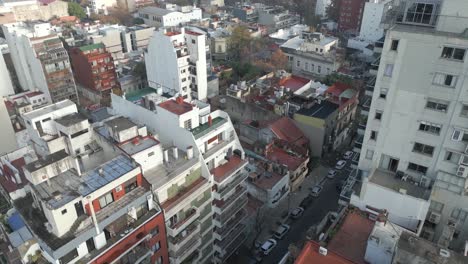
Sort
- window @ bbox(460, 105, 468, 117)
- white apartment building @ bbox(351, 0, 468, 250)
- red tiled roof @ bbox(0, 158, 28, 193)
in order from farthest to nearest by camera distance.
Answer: red tiled roof @ bbox(0, 158, 28, 193) → window @ bbox(460, 105, 468, 117) → white apartment building @ bbox(351, 0, 468, 250)

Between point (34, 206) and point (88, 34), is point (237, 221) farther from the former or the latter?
point (88, 34)

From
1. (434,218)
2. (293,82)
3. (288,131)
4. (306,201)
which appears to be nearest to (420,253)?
(434,218)

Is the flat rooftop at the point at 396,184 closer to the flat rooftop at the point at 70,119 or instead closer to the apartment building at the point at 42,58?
the flat rooftop at the point at 70,119

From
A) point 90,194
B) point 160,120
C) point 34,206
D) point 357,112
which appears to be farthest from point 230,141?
point 357,112

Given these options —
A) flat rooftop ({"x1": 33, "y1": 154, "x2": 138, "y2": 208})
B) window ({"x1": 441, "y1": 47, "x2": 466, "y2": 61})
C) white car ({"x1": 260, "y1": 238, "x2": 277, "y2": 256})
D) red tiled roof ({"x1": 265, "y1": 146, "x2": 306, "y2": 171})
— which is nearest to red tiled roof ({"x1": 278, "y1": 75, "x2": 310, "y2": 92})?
red tiled roof ({"x1": 265, "y1": 146, "x2": 306, "y2": 171})

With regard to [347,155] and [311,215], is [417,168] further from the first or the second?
[347,155]

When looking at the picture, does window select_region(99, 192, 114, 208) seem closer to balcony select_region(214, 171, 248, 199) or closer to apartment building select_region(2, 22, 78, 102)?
balcony select_region(214, 171, 248, 199)
